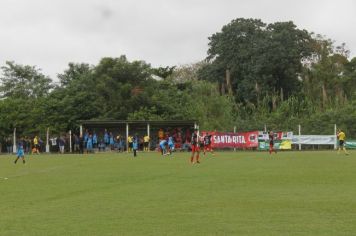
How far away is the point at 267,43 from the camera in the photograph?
267 ft

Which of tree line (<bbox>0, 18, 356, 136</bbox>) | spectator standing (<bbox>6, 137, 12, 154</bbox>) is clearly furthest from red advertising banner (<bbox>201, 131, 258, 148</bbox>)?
spectator standing (<bbox>6, 137, 12, 154</bbox>)

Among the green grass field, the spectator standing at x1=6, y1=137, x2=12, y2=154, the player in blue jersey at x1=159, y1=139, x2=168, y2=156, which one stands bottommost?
the green grass field

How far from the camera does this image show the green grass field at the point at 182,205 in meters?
11.9

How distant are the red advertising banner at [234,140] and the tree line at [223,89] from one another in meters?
2.58

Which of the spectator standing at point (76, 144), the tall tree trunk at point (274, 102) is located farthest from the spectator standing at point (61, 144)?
the tall tree trunk at point (274, 102)

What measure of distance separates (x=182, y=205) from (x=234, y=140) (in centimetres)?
4446

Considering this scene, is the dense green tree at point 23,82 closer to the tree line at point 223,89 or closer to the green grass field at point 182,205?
the tree line at point 223,89

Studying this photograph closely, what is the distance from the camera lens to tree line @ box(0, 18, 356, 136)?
66250 millimetres

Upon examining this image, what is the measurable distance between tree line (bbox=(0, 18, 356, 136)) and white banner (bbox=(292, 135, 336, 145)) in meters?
1.53

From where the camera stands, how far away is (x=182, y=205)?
15.4 meters

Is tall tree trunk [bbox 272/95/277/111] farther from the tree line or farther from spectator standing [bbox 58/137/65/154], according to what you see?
spectator standing [bbox 58/137/65/154]

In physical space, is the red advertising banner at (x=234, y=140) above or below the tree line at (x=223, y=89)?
below

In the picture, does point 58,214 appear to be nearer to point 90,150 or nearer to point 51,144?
point 90,150

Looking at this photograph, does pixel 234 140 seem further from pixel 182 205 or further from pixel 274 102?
pixel 182 205
